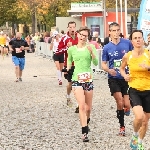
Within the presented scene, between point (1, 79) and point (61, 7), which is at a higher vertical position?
point (61, 7)

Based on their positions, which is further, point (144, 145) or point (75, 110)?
point (75, 110)

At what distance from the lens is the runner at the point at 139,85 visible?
8.22 m

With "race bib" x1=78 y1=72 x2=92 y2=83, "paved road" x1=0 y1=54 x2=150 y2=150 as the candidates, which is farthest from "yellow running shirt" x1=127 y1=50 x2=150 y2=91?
"race bib" x1=78 y1=72 x2=92 y2=83

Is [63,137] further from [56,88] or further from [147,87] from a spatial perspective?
[56,88]

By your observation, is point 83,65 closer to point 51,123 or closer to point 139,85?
point 139,85

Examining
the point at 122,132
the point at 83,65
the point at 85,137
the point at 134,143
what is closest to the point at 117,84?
the point at 83,65

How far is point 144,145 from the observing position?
891cm

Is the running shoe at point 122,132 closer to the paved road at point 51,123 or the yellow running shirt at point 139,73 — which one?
the paved road at point 51,123

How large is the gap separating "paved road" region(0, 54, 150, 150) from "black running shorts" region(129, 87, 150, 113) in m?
0.70

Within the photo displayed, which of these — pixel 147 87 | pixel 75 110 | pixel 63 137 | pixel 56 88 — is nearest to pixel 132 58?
pixel 147 87

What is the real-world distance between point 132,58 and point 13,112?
5.39m

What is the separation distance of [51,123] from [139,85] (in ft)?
11.2

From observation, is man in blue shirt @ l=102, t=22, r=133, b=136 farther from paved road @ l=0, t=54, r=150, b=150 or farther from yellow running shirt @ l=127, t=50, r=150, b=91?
yellow running shirt @ l=127, t=50, r=150, b=91

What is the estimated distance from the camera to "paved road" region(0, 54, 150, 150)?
9133mm
